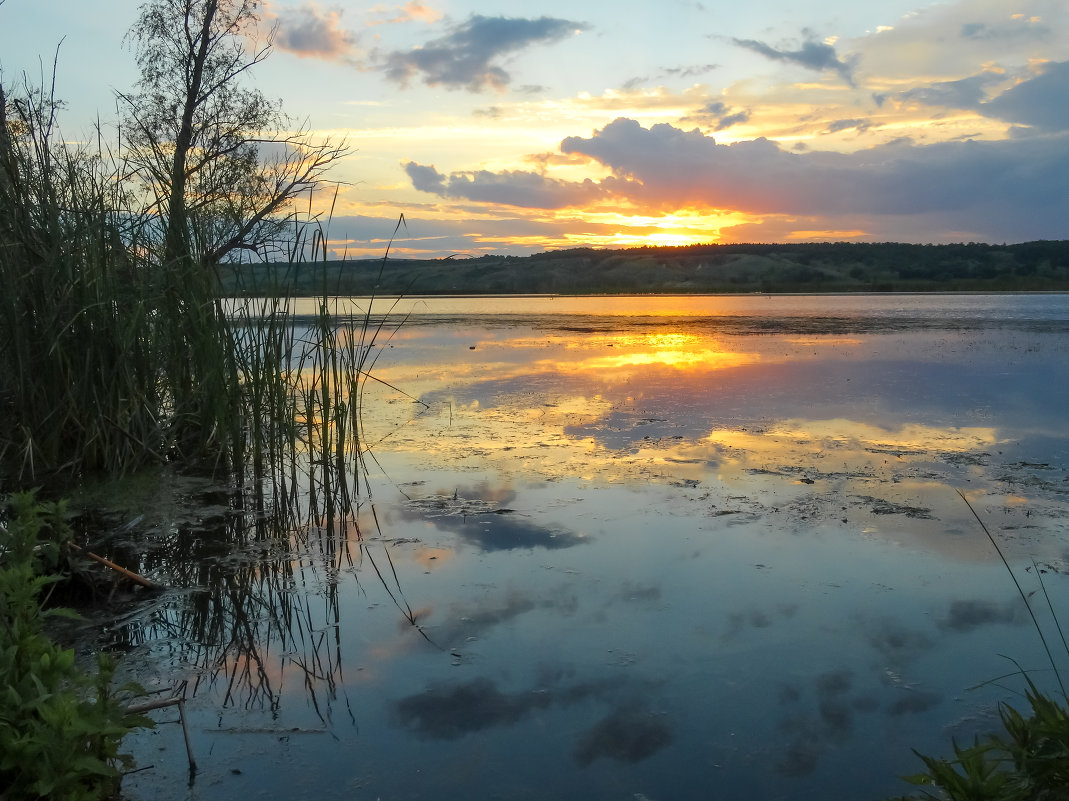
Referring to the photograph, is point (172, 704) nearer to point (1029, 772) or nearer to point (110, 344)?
point (1029, 772)

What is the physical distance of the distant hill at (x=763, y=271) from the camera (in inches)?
1964

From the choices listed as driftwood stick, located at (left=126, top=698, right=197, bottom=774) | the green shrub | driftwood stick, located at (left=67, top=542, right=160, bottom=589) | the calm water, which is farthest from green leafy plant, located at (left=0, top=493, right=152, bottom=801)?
the green shrub

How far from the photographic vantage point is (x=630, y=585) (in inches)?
134

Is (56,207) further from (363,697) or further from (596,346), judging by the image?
(596,346)

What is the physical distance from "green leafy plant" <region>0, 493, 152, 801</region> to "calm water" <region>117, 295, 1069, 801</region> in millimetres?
265

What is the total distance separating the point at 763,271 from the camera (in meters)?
58.6

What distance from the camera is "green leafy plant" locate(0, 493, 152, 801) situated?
1715mm

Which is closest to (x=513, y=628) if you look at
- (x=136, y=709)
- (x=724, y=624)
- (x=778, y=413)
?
(x=724, y=624)

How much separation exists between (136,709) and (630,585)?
1.96 meters

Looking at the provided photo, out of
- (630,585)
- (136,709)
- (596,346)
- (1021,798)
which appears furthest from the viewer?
(596,346)

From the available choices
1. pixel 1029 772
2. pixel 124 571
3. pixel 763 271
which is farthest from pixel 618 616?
pixel 763 271

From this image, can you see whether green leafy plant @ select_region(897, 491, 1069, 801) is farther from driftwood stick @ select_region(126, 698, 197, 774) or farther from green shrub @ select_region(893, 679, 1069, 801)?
driftwood stick @ select_region(126, 698, 197, 774)

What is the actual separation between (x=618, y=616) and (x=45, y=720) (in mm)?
1923

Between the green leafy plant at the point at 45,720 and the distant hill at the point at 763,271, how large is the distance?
43251 mm
